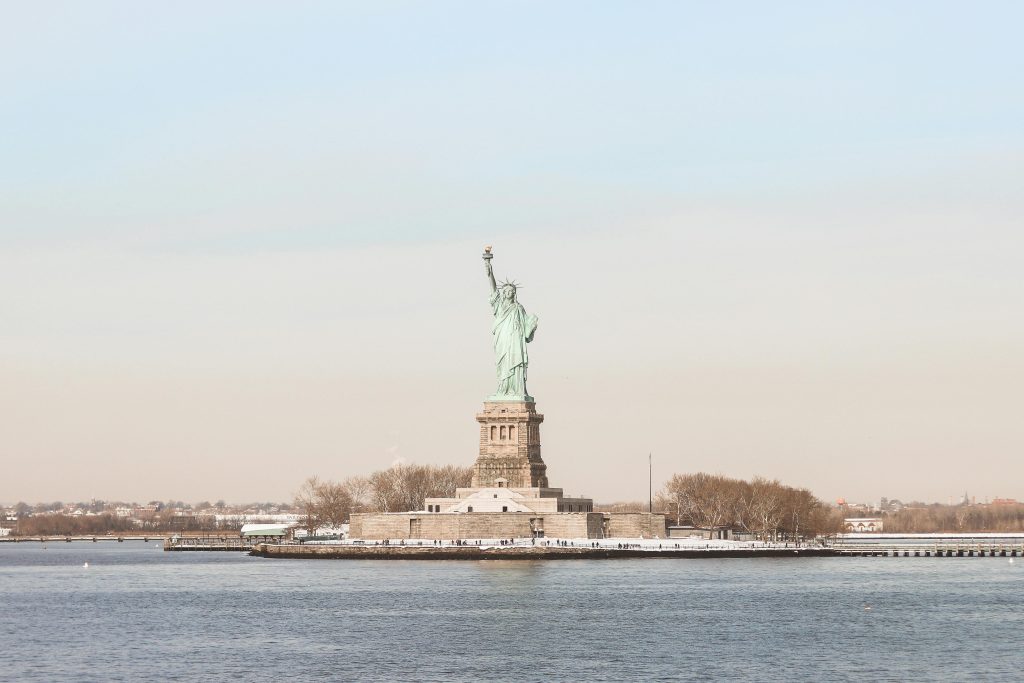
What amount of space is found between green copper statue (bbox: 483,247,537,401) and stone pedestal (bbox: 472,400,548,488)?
1.02 metres

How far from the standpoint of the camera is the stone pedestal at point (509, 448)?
103 metres

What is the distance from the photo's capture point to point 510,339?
106 meters

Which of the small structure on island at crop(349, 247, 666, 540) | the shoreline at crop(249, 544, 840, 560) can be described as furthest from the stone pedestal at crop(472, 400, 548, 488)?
the shoreline at crop(249, 544, 840, 560)

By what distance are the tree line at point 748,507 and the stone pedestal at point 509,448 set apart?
63.4 feet

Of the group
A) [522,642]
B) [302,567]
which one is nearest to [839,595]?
[522,642]

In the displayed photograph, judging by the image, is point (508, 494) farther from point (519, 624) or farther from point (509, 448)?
point (519, 624)

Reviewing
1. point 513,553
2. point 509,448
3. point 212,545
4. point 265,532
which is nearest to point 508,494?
point 509,448

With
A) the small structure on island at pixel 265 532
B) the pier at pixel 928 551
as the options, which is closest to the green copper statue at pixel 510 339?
the pier at pixel 928 551

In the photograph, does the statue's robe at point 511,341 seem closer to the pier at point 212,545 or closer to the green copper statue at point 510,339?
the green copper statue at point 510,339

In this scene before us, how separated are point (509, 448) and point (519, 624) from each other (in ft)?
152

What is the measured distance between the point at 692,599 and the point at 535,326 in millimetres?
41882

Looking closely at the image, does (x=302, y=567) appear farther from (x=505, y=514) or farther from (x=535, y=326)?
(x=535, y=326)

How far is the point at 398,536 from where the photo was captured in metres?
105

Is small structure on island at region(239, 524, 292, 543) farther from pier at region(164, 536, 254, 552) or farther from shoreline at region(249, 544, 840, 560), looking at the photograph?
shoreline at region(249, 544, 840, 560)
